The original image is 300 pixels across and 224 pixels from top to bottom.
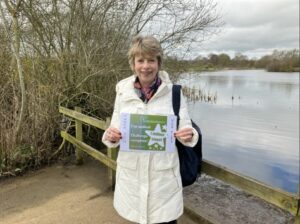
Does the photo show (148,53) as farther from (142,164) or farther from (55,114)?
(55,114)

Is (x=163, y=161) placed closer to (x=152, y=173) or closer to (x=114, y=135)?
(x=152, y=173)

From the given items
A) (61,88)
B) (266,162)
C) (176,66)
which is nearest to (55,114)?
(61,88)

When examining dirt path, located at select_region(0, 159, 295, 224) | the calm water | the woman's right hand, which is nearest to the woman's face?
the woman's right hand

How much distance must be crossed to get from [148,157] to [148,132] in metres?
0.18

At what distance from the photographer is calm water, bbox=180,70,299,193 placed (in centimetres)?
812

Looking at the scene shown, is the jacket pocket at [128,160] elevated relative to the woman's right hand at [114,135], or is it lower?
lower

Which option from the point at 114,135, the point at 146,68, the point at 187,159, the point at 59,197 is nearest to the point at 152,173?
the point at 187,159

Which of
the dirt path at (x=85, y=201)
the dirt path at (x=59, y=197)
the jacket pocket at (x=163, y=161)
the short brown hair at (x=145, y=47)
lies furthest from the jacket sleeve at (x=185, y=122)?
the dirt path at (x=59, y=197)

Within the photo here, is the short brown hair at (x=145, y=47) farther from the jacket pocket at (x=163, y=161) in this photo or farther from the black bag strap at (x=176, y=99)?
Result: the jacket pocket at (x=163, y=161)

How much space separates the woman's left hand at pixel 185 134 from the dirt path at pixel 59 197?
1808 mm

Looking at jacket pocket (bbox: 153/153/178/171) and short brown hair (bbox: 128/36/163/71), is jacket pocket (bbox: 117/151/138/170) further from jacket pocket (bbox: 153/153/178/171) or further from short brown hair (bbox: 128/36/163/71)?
short brown hair (bbox: 128/36/163/71)

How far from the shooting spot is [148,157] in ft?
6.97

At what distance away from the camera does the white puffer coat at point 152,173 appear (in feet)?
6.93

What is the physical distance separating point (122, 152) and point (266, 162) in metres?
7.44
